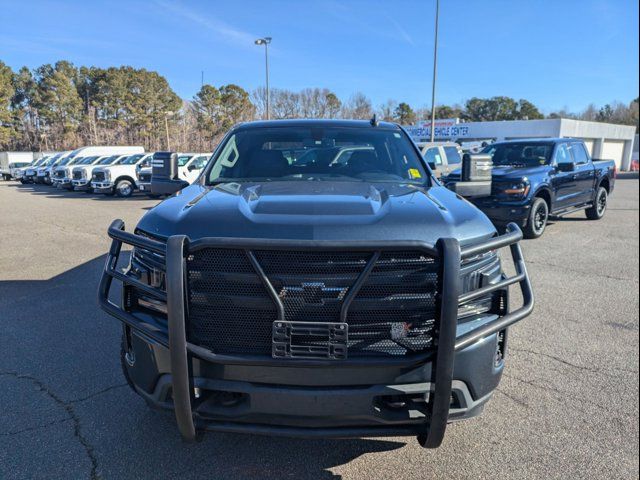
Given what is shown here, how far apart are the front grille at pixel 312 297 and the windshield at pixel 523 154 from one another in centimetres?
897

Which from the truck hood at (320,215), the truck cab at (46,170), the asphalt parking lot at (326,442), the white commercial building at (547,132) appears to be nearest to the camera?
the truck hood at (320,215)

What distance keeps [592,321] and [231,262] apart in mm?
4321

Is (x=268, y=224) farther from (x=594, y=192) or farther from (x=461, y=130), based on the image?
(x=461, y=130)

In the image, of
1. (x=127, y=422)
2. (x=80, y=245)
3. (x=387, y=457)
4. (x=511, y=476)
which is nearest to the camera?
(x=511, y=476)

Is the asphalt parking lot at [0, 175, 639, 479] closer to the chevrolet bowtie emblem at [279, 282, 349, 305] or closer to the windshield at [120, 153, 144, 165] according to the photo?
the chevrolet bowtie emblem at [279, 282, 349, 305]

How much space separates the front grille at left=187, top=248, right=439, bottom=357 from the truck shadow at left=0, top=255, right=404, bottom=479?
0.65m

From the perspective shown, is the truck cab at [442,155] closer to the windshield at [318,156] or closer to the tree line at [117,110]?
the windshield at [318,156]

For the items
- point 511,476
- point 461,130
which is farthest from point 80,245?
point 461,130

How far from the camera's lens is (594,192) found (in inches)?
456

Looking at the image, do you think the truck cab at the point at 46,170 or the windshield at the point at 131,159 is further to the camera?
the truck cab at the point at 46,170

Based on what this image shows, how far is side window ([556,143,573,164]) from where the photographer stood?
395 inches

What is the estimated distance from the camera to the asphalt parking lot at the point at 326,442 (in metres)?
2.60

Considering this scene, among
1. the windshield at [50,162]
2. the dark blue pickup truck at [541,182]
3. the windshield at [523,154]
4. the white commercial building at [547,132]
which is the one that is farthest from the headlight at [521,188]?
the white commercial building at [547,132]

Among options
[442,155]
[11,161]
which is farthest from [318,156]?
[11,161]
